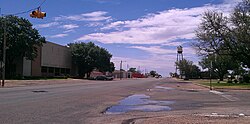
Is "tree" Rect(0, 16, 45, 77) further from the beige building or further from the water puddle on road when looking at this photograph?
the water puddle on road

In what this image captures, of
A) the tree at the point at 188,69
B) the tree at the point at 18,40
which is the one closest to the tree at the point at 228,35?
the tree at the point at 18,40

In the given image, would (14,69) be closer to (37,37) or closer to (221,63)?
(37,37)

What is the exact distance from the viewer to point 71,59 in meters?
103

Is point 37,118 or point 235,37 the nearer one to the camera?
point 37,118

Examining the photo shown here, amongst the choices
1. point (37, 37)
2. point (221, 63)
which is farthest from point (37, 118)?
point (221, 63)

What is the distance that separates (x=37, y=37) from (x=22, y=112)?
60.2 metres

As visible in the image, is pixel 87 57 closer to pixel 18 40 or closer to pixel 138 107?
pixel 18 40

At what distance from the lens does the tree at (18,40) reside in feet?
216

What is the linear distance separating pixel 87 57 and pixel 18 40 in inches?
1322

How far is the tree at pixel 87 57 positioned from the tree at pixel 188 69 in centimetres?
3845

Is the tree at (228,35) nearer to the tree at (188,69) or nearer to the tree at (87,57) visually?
the tree at (87,57)

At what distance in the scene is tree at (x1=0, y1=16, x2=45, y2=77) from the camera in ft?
216

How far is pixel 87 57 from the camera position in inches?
3883

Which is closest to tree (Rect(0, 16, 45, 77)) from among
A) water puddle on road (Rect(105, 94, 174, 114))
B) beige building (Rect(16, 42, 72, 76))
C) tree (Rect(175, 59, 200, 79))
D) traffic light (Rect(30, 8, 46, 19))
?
beige building (Rect(16, 42, 72, 76))
